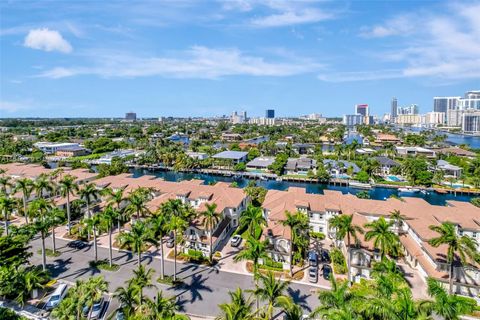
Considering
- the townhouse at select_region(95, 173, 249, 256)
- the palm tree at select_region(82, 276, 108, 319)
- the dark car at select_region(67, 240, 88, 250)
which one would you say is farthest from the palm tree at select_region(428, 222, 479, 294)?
the dark car at select_region(67, 240, 88, 250)

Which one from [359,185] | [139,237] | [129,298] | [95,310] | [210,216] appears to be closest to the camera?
[129,298]

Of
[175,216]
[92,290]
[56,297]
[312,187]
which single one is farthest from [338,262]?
[312,187]

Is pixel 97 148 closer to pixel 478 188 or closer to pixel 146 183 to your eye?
pixel 146 183

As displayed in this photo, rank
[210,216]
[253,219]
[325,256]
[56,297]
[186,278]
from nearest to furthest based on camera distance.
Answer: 1. [56,297]
2. [186,278]
3. [253,219]
4. [210,216]
5. [325,256]

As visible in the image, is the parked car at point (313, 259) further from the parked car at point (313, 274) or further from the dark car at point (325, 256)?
the dark car at point (325, 256)

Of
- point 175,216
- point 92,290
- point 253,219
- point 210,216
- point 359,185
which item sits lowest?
point 359,185

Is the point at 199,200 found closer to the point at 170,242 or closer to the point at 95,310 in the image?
the point at 170,242
